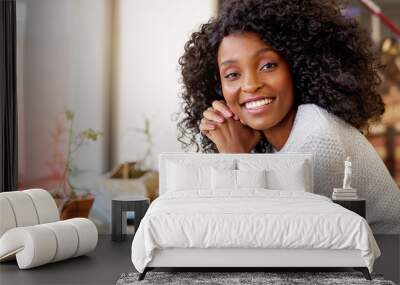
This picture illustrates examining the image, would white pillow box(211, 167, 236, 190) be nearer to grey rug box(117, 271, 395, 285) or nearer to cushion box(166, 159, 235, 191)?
cushion box(166, 159, 235, 191)

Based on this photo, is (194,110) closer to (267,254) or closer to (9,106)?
(9,106)

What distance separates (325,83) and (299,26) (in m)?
0.49

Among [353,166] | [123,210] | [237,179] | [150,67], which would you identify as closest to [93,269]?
[123,210]

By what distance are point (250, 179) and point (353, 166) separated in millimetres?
908

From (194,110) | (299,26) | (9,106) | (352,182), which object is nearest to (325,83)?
(299,26)

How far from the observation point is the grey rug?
11.8 feet

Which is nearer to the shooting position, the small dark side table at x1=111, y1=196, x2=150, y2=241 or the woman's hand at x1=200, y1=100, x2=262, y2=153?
the small dark side table at x1=111, y1=196, x2=150, y2=241

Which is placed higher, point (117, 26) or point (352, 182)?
point (117, 26)

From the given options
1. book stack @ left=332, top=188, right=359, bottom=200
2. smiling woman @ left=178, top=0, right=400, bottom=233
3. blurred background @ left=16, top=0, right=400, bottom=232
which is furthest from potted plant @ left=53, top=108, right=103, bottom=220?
book stack @ left=332, top=188, right=359, bottom=200

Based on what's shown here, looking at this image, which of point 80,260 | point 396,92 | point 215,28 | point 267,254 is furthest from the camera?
point 396,92

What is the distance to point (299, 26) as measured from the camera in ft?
17.0

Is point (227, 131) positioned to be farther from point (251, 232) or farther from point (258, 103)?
point (251, 232)

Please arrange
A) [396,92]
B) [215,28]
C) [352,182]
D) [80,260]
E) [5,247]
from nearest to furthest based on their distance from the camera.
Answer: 1. [5,247]
2. [80,260]
3. [352,182]
4. [215,28]
5. [396,92]

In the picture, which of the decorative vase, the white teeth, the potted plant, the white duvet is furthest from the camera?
the potted plant
